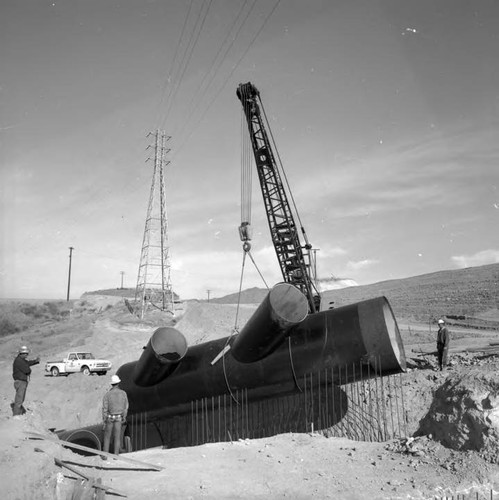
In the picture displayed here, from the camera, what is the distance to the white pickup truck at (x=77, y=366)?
20.4 m

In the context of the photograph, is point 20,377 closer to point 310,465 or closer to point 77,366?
point 310,465

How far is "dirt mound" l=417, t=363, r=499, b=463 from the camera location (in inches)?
247

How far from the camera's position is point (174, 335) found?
1051cm

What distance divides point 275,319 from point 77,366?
49.5 ft

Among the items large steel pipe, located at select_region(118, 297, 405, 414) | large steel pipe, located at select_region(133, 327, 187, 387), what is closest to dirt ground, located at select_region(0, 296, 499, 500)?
large steel pipe, located at select_region(118, 297, 405, 414)

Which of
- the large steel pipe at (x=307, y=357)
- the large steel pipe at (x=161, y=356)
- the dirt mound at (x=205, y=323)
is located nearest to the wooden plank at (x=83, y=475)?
the large steel pipe at (x=307, y=357)

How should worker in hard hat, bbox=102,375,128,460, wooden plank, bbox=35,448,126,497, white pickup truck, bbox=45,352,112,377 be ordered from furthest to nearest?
white pickup truck, bbox=45,352,112,377 → worker in hard hat, bbox=102,375,128,460 → wooden plank, bbox=35,448,126,497

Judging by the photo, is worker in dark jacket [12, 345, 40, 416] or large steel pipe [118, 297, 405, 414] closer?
large steel pipe [118, 297, 405, 414]

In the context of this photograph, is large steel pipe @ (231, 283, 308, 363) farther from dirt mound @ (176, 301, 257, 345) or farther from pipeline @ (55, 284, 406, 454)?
dirt mound @ (176, 301, 257, 345)

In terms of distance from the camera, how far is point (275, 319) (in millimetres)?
8344

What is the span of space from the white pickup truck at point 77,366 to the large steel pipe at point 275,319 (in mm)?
13893

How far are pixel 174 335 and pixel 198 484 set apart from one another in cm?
478

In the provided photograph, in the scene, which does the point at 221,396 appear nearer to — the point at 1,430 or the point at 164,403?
the point at 164,403

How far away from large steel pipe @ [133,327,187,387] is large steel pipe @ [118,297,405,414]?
0.20 m
